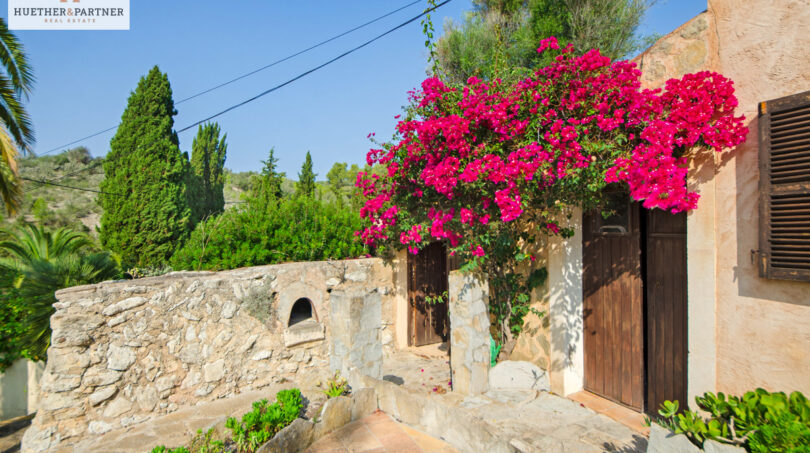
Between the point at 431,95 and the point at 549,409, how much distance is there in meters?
3.63

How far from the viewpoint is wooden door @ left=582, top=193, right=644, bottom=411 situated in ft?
13.8

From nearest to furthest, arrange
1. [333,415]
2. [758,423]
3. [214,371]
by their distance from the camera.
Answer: [758,423], [333,415], [214,371]

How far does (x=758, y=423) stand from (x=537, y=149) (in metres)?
2.49

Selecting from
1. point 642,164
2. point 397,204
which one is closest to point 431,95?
point 397,204

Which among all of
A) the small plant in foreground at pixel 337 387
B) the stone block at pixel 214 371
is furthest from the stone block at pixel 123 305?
the small plant in foreground at pixel 337 387

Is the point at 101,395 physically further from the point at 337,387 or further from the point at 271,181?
the point at 271,181

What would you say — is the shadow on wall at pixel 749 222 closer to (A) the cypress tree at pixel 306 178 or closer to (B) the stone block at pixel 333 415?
(B) the stone block at pixel 333 415

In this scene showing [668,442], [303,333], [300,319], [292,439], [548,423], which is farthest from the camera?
[300,319]

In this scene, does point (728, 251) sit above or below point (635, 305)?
above

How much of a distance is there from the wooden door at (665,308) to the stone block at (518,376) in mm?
1064

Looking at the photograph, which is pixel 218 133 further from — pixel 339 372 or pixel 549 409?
pixel 549 409

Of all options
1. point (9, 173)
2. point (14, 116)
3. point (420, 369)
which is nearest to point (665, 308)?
point (420, 369)

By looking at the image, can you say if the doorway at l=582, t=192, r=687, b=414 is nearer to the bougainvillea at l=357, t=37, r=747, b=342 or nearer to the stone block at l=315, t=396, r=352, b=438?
the bougainvillea at l=357, t=37, r=747, b=342

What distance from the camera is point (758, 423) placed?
216 centimetres
